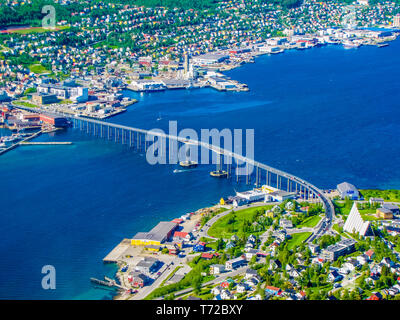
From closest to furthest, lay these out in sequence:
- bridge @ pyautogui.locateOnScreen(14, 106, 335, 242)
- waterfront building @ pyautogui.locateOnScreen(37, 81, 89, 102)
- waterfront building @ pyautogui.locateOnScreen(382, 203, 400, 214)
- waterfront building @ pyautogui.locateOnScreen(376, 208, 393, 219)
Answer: waterfront building @ pyautogui.locateOnScreen(376, 208, 393, 219) → waterfront building @ pyautogui.locateOnScreen(382, 203, 400, 214) → bridge @ pyautogui.locateOnScreen(14, 106, 335, 242) → waterfront building @ pyautogui.locateOnScreen(37, 81, 89, 102)

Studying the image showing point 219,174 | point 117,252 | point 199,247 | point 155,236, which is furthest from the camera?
point 219,174

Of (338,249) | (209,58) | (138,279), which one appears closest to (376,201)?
(338,249)

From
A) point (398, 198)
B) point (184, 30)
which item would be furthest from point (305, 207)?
point (184, 30)

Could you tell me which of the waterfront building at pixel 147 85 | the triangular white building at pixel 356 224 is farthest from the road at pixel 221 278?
the waterfront building at pixel 147 85

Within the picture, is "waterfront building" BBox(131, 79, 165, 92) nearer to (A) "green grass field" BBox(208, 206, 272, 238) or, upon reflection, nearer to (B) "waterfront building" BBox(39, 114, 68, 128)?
(B) "waterfront building" BBox(39, 114, 68, 128)

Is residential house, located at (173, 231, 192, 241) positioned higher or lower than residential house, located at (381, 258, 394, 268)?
lower

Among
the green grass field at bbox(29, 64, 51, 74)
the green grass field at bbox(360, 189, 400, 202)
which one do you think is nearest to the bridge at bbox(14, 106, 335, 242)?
the green grass field at bbox(360, 189, 400, 202)

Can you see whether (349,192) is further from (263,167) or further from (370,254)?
(370,254)
